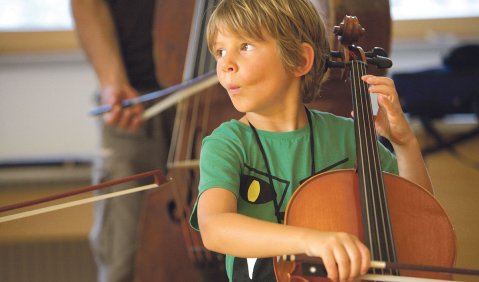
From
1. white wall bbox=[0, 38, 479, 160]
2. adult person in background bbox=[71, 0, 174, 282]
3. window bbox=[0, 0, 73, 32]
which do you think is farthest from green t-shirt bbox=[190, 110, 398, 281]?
window bbox=[0, 0, 73, 32]

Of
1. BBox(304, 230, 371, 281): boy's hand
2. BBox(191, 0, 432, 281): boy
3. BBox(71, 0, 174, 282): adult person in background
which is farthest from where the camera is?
BBox(71, 0, 174, 282): adult person in background

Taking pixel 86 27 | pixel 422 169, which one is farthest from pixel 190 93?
pixel 422 169

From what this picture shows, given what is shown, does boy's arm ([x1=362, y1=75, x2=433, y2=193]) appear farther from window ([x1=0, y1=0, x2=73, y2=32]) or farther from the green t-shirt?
window ([x1=0, y1=0, x2=73, y2=32])

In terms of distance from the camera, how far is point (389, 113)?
2.52 feet

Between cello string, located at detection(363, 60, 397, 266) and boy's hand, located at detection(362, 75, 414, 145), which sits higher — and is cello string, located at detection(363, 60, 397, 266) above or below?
below

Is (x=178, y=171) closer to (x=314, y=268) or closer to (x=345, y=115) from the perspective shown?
(x=345, y=115)

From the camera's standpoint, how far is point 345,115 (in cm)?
80

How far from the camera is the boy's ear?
756 mm

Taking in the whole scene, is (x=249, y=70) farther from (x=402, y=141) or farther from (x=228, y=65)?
(x=402, y=141)

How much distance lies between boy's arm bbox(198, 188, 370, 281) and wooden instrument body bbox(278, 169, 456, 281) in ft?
0.12

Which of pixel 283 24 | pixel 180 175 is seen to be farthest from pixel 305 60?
pixel 180 175

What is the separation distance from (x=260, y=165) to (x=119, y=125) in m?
0.59

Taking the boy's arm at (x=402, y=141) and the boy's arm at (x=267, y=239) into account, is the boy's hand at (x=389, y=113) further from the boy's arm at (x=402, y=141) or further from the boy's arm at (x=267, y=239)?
the boy's arm at (x=267, y=239)

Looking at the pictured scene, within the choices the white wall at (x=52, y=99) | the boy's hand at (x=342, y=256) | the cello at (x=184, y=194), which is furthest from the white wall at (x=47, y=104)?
the boy's hand at (x=342, y=256)
